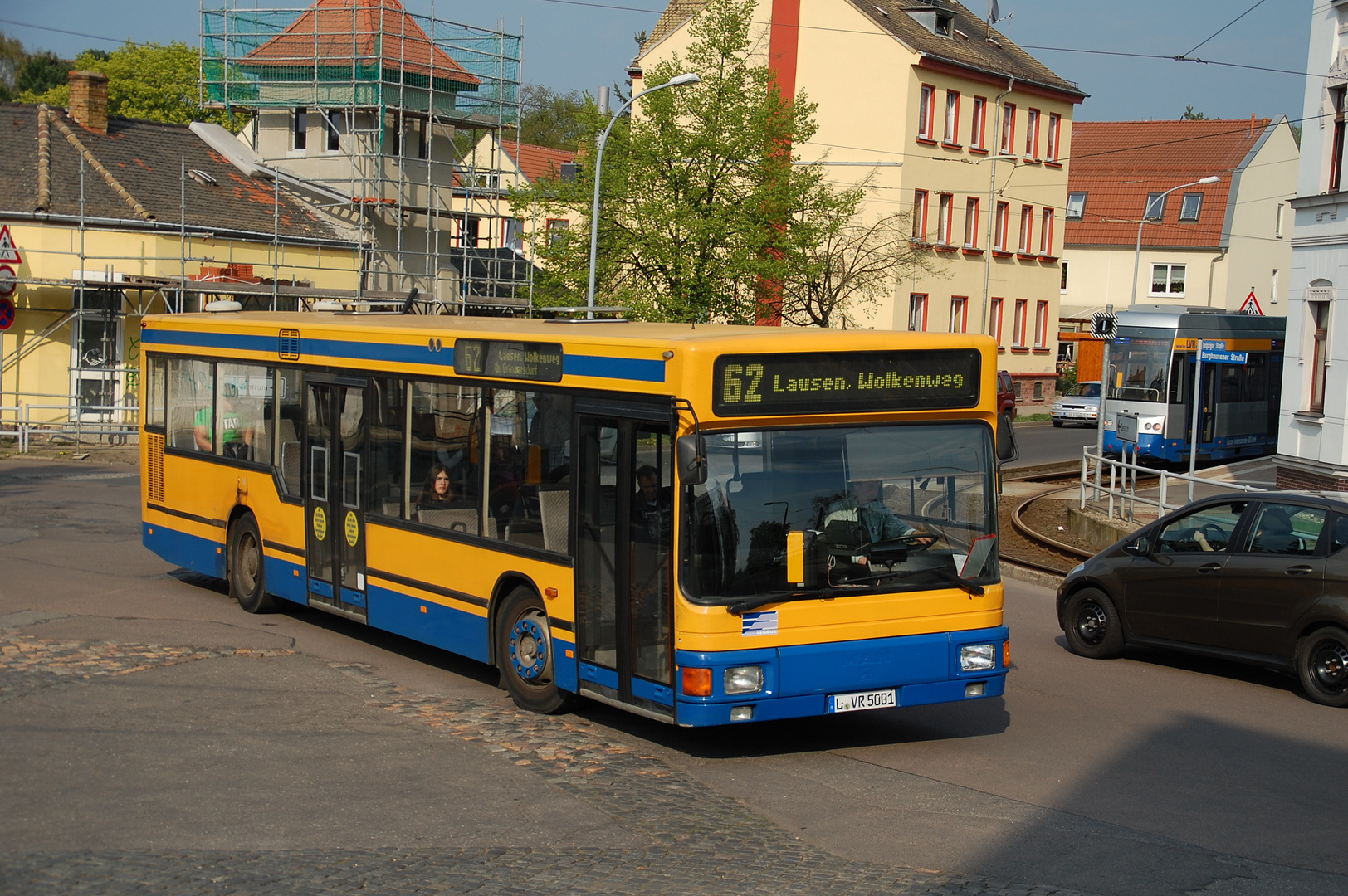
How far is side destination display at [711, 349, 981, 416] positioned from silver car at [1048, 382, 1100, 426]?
38192mm

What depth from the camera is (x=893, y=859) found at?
6832 mm

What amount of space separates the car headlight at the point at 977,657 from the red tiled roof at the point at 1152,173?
6277cm

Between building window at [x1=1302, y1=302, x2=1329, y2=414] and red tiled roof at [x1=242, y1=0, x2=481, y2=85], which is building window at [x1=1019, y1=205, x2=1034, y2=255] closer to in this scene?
red tiled roof at [x1=242, y1=0, x2=481, y2=85]

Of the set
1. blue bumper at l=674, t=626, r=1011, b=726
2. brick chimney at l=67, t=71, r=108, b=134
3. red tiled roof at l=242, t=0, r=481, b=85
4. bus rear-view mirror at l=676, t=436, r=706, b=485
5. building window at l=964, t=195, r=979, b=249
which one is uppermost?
red tiled roof at l=242, t=0, r=481, b=85

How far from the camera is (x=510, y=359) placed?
10.0 m

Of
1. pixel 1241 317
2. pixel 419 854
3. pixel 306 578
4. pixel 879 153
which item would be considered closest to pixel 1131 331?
pixel 1241 317

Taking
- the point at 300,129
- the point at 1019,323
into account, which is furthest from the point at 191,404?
the point at 1019,323

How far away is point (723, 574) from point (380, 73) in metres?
32.4

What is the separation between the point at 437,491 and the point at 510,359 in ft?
4.52

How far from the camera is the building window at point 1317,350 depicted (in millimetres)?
21875

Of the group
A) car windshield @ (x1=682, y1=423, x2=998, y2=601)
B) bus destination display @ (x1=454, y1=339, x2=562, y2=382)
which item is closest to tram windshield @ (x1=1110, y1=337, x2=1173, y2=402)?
car windshield @ (x1=682, y1=423, x2=998, y2=601)

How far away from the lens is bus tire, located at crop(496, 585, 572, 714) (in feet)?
31.3

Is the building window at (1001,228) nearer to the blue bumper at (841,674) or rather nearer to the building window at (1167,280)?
the building window at (1167,280)

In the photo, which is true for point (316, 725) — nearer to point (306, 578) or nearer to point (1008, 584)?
point (306, 578)
